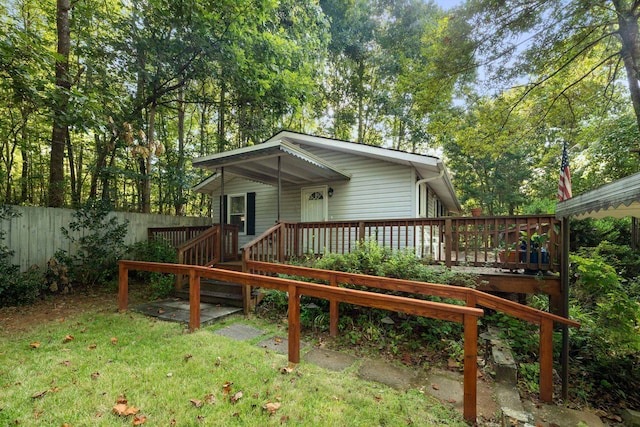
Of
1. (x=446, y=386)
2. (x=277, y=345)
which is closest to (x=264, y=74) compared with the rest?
(x=277, y=345)

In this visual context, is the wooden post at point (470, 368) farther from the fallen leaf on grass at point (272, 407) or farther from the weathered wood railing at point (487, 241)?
the weathered wood railing at point (487, 241)

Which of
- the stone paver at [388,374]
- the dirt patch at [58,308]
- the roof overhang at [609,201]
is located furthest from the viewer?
the dirt patch at [58,308]

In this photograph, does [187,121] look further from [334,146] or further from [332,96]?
[334,146]

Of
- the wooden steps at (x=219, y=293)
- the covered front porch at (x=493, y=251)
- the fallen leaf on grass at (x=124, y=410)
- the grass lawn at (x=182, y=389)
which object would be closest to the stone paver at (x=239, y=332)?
the grass lawn at (x=182, y=389)

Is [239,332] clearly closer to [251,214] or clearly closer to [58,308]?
[58,308]

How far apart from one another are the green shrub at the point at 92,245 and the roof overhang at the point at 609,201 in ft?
29.5

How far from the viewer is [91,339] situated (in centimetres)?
367

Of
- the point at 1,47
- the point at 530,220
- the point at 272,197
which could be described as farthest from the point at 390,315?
the point at 1,47

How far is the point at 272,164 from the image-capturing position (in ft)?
23.0

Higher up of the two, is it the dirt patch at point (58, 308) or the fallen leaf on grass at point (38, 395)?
the fallen leaf on grass at point (38, 395)

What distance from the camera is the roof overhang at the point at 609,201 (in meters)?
2.15

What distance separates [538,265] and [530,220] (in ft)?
2.41

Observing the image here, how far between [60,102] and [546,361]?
8.18 meters

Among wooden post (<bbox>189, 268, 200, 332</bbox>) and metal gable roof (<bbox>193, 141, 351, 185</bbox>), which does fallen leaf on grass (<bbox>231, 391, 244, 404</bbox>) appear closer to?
wooden post (<bbox>189, 268, 200, 332</bbox>)
